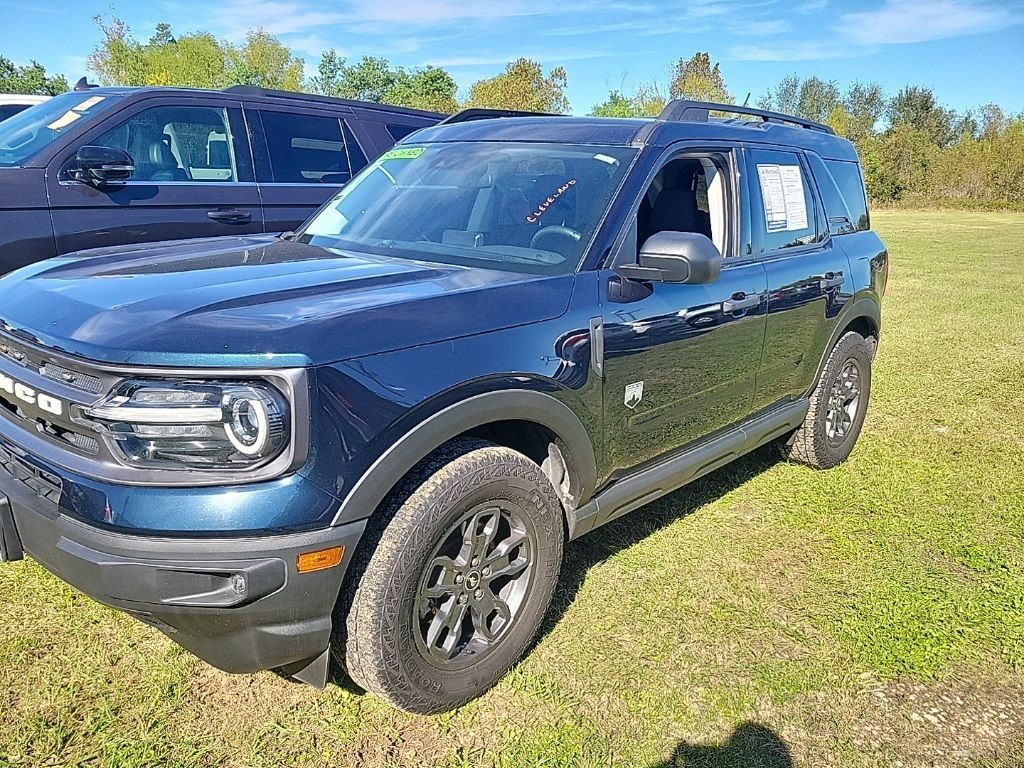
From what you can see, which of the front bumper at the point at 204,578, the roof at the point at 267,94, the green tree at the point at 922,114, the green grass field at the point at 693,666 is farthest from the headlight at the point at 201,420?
the green tree at the point at 922,114

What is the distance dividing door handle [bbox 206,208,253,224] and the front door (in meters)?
3.12

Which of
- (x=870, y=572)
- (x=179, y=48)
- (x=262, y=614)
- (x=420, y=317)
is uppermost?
(x=179, y=48)

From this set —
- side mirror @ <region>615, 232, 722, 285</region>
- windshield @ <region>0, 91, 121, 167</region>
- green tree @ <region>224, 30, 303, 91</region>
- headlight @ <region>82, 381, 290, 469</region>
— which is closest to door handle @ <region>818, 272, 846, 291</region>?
side mirror @ <region>615, 232, 722, 285</region>

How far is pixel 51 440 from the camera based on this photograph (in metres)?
2.27

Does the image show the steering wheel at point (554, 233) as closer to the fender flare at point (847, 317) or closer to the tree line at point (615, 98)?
the fender flare at point (847, 317)

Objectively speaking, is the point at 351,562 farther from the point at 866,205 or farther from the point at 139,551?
the point at 866,205

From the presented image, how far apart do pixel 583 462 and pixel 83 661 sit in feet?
6.10

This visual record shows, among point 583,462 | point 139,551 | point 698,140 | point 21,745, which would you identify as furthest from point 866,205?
point 21,745

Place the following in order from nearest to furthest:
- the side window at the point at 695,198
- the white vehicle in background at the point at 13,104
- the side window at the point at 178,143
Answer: the side window at the point at 695,198
the side window at the point at 178,143
the white vehicle in background at the point at 13,104

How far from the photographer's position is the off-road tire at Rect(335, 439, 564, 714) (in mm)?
2314

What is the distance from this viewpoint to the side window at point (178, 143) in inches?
203

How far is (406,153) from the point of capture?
3936mm

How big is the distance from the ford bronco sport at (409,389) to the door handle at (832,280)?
0.24m

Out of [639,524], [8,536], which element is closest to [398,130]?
[639,524]
